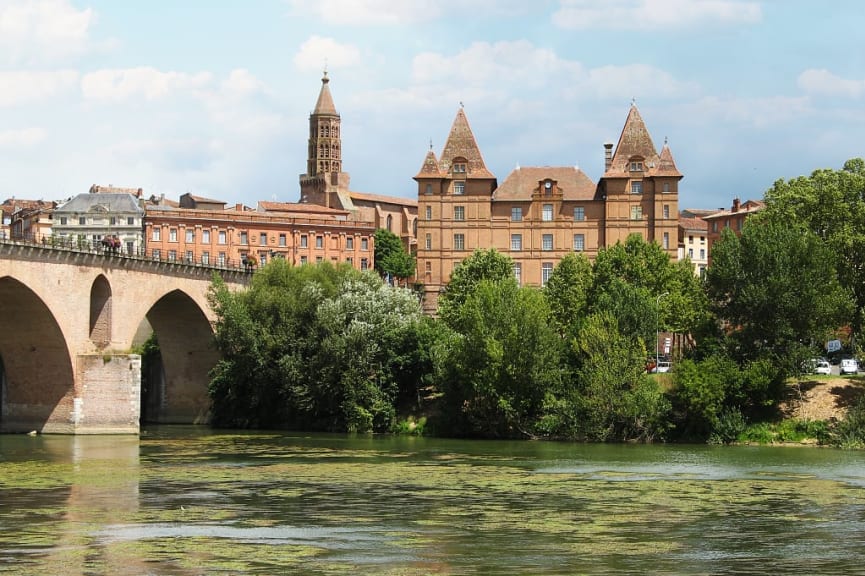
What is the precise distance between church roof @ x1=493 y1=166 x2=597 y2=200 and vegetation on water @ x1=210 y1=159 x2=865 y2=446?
40.5m

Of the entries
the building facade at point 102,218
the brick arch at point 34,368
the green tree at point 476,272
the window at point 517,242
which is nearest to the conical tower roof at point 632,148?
the window at point 517,242

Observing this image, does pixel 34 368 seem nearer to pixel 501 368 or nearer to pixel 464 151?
pixel 501 368

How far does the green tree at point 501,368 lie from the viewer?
6931 centimetres

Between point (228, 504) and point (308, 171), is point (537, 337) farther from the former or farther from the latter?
point (308, 171)

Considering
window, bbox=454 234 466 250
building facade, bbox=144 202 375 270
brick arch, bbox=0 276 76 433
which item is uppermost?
building facade, bbox=144 202 375 270

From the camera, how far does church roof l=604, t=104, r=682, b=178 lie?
4759 inches

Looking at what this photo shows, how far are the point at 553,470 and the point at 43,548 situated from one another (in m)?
24.0

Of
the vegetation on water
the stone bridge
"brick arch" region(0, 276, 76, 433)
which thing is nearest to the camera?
the vegetation on water

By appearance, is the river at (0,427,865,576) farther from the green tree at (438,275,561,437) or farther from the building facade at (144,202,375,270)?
the building facade at (144,202,375,270)

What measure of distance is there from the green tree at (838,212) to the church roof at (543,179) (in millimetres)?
32737

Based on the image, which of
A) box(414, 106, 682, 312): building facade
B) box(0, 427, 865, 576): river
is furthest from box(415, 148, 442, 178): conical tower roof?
box(0, 427, 865, 576): river

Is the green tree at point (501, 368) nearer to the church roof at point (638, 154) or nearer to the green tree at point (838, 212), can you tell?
the green tree at point (838, 212)

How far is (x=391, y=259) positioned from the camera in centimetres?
15362

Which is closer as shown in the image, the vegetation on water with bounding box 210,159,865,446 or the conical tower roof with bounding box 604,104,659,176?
the vegetation on water with bounding box 210,159,865,446
